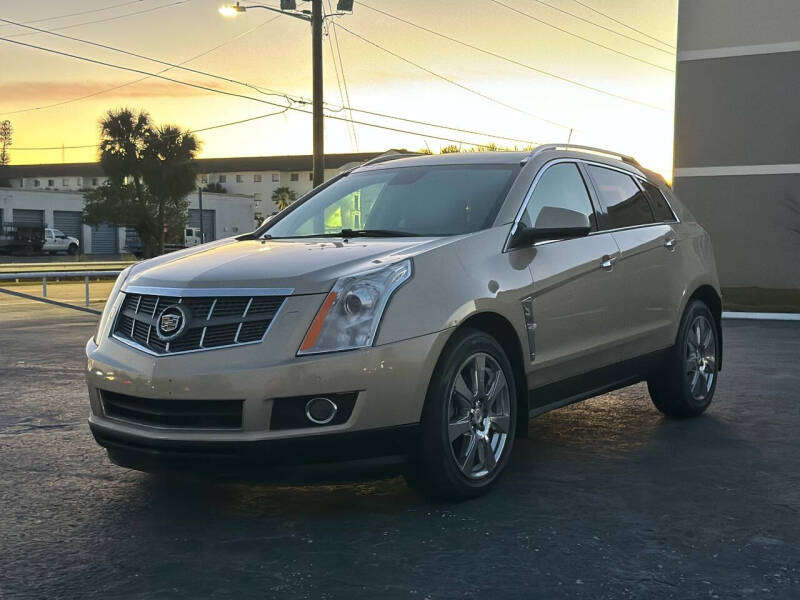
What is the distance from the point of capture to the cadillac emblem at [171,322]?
465cm

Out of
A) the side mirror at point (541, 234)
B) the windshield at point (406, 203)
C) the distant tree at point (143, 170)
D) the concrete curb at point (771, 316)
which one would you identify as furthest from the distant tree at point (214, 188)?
the side mirror at point (541, 234)

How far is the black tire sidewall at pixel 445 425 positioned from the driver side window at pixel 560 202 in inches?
38.5

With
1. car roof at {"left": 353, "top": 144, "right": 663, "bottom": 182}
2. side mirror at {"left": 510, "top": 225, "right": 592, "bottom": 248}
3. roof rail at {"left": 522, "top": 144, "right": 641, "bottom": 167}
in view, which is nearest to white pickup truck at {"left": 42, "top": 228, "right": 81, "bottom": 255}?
car roof at {"left": 353, "top": 144, "right": 663, "bottom": 182}

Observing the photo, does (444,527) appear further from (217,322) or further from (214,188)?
(214,188)

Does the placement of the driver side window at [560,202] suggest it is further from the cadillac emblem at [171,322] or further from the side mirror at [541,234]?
the cadillac emblem at [171,322]

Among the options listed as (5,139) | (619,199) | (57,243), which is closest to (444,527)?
(619,199)

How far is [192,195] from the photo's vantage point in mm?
89188

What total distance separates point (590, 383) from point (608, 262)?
0.74 m

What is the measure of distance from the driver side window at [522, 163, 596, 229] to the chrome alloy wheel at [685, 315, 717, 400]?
155cm

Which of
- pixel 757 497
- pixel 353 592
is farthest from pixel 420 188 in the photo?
pixel 353 592

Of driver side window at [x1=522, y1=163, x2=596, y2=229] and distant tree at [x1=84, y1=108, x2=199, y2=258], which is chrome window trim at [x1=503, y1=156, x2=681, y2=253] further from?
distant tree at [x1=84, y1=108, x2=199, y2=258]

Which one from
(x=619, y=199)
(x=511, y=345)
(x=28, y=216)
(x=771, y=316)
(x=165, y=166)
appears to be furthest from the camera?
(x=28, y=216)

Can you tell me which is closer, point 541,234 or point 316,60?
point 541,234

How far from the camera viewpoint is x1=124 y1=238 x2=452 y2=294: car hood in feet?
15.4
